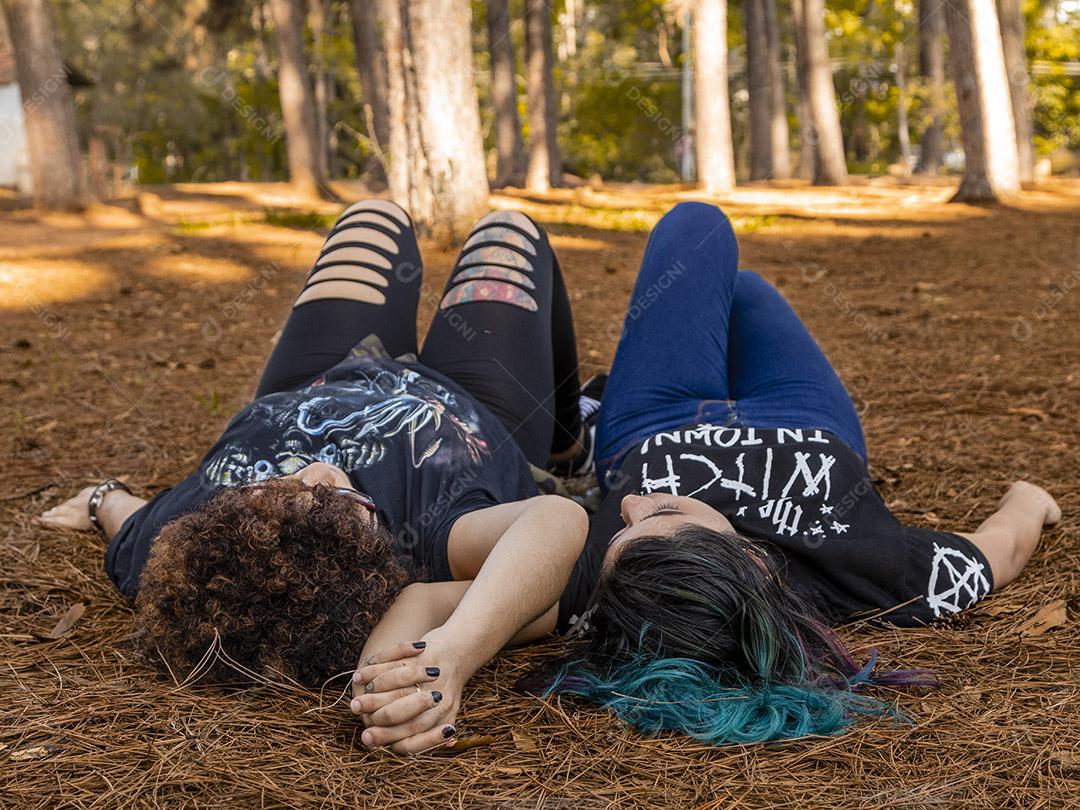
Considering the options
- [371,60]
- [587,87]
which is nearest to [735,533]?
[371,60]

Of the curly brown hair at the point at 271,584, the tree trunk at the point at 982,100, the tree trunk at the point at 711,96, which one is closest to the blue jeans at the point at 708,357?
the curly brown hair at the point at 271,584

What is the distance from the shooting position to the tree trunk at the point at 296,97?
58.0 feet

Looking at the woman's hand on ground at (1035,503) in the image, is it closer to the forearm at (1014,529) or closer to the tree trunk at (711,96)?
the forearm at (1014,529)

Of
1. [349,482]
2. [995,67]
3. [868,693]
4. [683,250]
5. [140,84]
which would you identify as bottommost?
[868,693]

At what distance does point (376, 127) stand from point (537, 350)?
43.4ft

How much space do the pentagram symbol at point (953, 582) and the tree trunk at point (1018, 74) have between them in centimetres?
1502

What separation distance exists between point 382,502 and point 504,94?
54.0 ft

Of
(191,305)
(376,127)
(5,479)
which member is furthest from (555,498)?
(376,127)

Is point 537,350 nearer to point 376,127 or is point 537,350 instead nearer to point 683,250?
point 683,250

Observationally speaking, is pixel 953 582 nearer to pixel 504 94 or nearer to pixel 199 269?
pixel 199 269

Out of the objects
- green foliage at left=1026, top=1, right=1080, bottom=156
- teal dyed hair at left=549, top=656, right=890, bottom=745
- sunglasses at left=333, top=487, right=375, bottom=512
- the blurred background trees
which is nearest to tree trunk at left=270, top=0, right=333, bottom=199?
the blurred background trees

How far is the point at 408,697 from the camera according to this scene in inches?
70.1

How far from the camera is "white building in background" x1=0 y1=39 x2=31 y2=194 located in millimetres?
26984

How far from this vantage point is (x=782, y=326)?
130 inches
